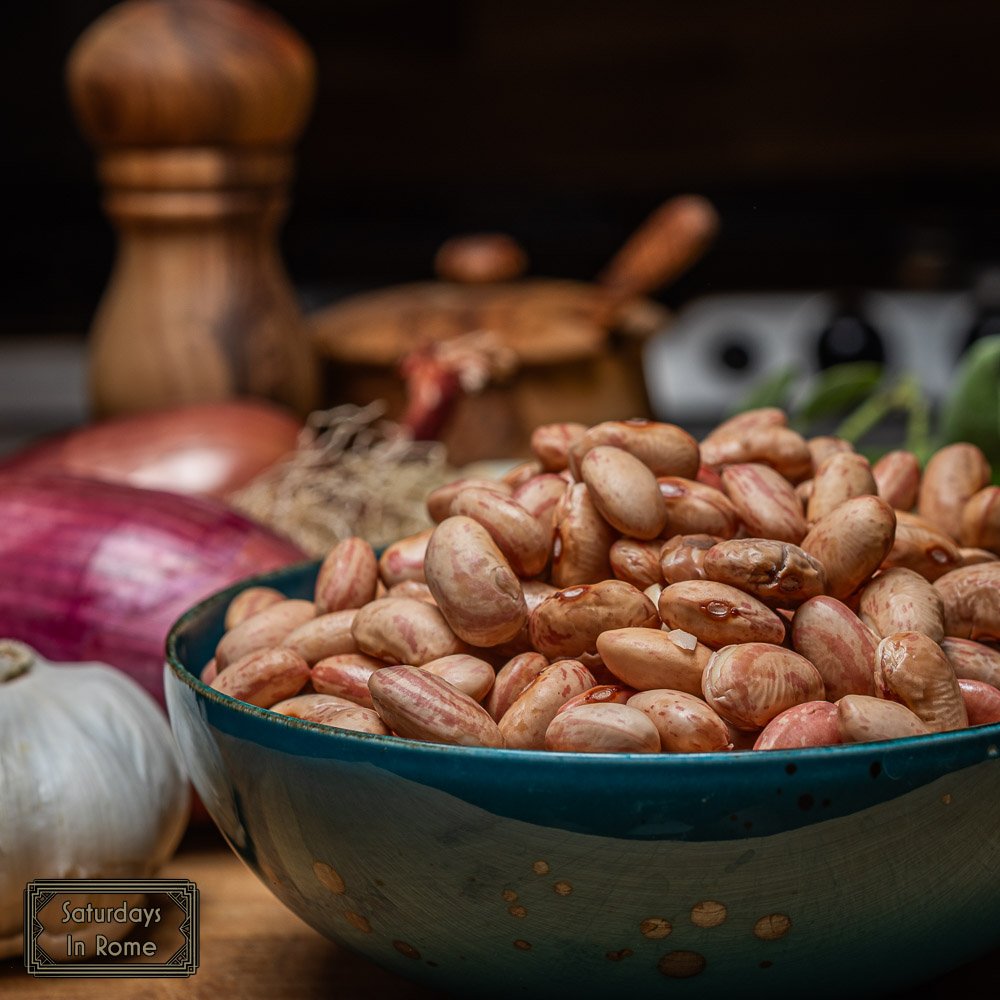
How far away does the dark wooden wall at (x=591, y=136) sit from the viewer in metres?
2.50

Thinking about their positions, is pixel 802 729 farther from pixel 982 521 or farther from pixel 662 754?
pixel 982 521

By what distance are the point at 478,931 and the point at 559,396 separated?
84 centimetres

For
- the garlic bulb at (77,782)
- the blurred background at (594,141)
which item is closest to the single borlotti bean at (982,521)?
the garlic bulb at (77,782)

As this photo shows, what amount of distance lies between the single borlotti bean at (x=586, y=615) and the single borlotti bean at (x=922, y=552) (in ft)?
0.38

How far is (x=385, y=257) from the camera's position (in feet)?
8.16

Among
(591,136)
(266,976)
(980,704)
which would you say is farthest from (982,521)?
(591,136)

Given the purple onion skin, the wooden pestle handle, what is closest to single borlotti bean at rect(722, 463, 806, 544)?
the purple onion skin

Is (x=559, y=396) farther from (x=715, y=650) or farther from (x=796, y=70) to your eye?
(x=796, y=70)

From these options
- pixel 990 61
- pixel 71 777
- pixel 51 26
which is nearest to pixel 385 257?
pixel 51 26

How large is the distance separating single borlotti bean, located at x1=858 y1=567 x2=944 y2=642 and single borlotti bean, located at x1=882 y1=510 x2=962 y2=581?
2 centimetres

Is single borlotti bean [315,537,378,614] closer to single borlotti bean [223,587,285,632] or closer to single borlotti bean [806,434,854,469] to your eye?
single borlotti bean [223,587,285,632]

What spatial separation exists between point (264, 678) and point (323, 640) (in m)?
0.03

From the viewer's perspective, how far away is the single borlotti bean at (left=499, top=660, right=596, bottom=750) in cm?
48

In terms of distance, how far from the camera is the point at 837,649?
50 centimetres
